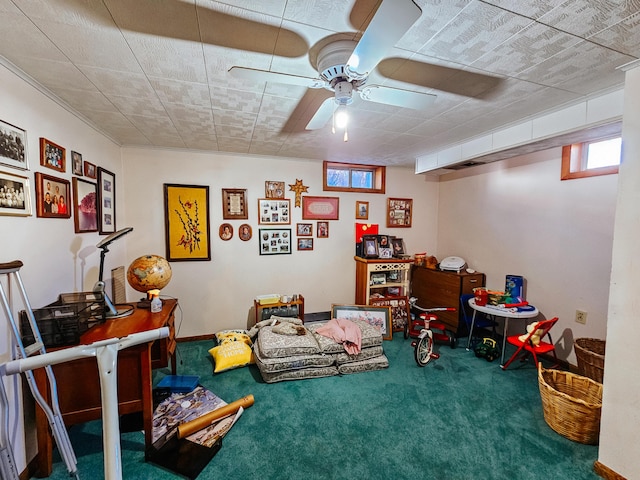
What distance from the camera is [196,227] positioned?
3.39m

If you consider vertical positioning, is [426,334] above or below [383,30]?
below

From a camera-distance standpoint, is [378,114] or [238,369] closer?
[378,114]

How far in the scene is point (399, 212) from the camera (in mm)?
4309

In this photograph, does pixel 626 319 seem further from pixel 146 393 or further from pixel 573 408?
pixel 146 393

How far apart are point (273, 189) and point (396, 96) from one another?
2437mm

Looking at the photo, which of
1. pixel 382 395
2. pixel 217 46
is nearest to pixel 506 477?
pixel 382 395

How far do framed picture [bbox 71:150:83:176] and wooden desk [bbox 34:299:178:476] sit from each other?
4.10ft

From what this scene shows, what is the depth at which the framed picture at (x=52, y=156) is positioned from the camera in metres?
1.77

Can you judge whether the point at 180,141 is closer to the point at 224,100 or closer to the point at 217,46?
the point at 224,100

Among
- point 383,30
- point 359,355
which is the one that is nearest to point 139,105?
point 383,30

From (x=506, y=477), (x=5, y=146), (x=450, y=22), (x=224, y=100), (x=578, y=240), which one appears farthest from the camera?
(x=578, y=240)

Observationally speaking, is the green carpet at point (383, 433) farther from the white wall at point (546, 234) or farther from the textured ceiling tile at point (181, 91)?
the textured ceiling tile at point (181, 91)

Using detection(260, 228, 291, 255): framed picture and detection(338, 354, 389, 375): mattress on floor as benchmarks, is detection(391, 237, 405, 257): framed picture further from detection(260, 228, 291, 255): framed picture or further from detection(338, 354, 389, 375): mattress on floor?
detection(338, 354, 389, 375): mattress on floor

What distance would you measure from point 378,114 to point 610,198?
7.26 feet
